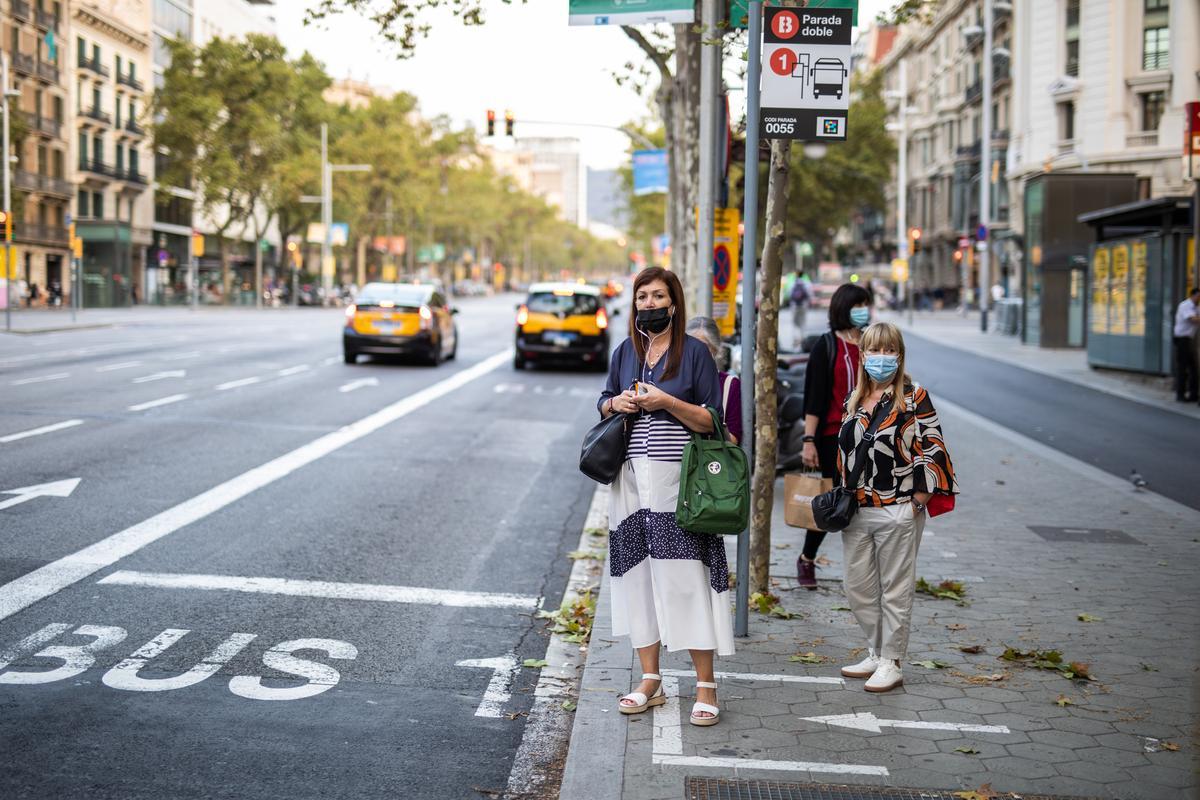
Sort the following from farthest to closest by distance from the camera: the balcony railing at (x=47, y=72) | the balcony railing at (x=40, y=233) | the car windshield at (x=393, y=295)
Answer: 1. the balcony railing at (x=47, y=72)
2. the balcony railing at (x=40, y=233)
3. the car windshield at (x=393, y=295)

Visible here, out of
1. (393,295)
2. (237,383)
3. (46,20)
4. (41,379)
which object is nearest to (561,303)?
(393,295)

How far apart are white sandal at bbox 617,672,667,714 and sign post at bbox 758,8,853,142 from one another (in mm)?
2708

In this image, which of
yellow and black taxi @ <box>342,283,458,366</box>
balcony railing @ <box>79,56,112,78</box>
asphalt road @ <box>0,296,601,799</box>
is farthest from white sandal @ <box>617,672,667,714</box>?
balcony railing @ <box>79,56,112,78</box>

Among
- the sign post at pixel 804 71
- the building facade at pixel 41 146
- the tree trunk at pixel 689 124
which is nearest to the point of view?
the sign post at pixel 804 71

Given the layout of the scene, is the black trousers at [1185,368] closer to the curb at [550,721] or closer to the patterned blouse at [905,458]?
the curb at [550,721]

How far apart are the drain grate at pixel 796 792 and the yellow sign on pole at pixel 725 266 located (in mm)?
10130

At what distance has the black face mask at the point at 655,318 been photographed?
5066 mm

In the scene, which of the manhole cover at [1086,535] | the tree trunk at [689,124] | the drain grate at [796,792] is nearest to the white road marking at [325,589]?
the drain grate at [796,792]

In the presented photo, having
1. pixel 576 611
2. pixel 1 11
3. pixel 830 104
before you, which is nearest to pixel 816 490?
pixel 576 611

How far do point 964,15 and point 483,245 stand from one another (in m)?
93.8

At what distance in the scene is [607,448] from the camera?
5.08 m

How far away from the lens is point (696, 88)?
16719 mm

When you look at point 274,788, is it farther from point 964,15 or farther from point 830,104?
point 964,15

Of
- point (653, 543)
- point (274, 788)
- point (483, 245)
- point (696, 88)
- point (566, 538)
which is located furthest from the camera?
point (483, 245)
